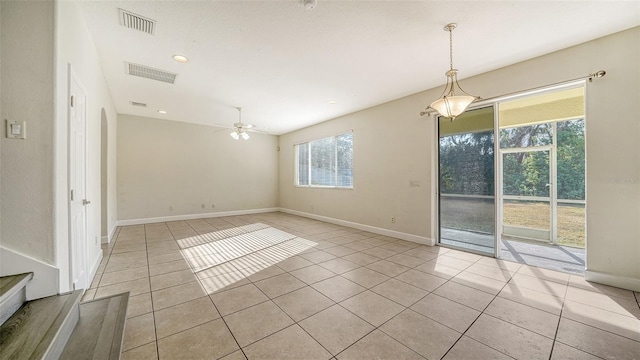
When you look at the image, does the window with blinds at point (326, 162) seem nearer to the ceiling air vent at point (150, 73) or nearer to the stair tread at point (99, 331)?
the ceiling air vent at point (150, 73)

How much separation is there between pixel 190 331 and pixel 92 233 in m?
2.19

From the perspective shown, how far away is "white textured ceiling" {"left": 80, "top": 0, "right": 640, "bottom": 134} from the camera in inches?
88.0

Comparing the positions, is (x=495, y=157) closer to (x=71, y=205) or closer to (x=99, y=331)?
(x=99, y=331)

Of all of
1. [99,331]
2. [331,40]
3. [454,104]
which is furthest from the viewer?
[331,40]

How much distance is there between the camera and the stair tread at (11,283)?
4.37ft

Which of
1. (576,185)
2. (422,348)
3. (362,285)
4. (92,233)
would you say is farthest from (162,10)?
(576,185)

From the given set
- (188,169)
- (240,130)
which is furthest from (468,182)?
(188,169)

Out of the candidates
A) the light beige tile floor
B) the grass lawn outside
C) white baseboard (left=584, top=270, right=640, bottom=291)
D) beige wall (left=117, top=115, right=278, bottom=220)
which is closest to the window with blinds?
beige wall (left=117, top=115, right=278, bottom=220)

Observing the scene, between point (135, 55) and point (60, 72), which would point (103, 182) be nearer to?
point (135, 55)

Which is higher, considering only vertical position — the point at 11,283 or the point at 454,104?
the point at 454,104

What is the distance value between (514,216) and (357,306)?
4.84 meters

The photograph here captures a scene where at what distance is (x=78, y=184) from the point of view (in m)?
2.24

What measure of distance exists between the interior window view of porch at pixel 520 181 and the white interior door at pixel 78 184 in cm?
488

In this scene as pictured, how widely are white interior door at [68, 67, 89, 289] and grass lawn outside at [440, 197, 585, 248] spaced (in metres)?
4.91
